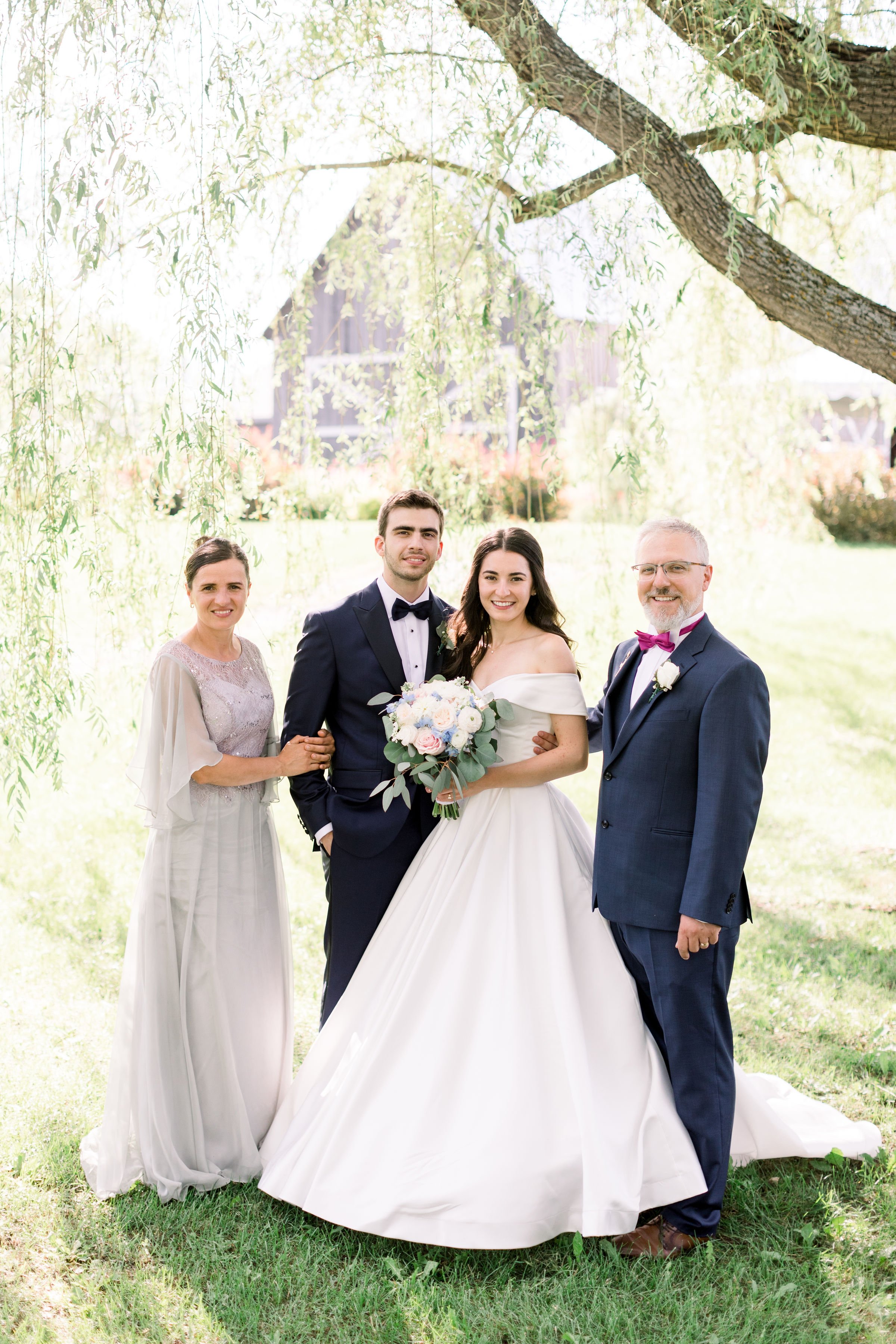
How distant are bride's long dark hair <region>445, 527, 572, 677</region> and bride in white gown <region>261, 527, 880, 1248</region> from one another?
0.07 feet

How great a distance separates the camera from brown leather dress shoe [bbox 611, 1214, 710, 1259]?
3.03 meters

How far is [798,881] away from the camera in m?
7.23

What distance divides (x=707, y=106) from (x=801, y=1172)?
12.3ft

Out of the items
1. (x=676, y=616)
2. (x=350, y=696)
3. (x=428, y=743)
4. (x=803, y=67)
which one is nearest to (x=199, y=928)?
(x=350, y=696)

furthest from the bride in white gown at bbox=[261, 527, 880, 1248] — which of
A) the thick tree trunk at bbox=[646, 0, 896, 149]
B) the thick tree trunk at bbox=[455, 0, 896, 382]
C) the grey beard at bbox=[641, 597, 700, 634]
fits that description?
the thick tree trunk at bbox=[646, 0, 896, 149]

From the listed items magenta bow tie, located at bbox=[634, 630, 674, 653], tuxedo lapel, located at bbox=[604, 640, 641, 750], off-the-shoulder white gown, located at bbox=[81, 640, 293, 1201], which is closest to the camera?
magenta bow tie, located at bbox=[634, 630, 674, 653]

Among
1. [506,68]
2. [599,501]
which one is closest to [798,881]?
[599,501]

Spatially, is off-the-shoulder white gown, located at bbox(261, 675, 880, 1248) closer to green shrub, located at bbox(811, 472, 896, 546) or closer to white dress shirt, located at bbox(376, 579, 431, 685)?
white dress shirt, located at bbox(376, 579, 431, 685)

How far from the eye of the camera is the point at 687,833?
10.1 feet

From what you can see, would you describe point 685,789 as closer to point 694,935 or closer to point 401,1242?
point 694,935

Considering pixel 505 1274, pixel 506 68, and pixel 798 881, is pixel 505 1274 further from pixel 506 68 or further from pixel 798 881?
pixel 798 881

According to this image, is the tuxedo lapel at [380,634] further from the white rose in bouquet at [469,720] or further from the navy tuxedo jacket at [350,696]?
the white rose in bouquet at [469,720]

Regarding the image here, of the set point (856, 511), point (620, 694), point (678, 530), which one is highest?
point (856, 511)

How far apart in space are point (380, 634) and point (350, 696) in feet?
0.72
